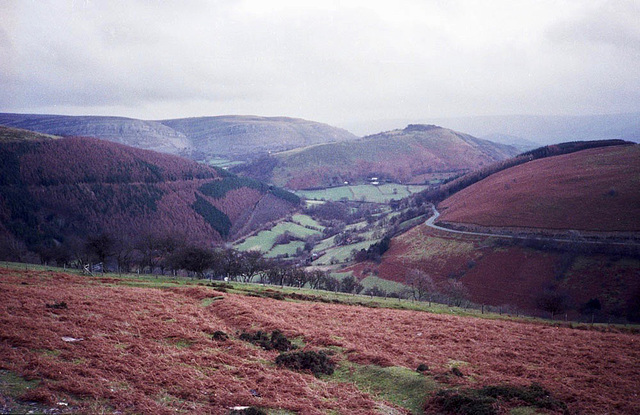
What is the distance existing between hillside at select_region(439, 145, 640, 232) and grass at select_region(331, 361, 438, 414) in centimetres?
9638

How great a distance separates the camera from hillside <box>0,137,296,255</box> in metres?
124

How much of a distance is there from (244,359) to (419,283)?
212ft

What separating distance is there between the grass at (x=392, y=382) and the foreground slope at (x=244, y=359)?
10 cm

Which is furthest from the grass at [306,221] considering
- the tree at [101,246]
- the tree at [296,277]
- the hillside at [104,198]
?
the tree at [101,246]

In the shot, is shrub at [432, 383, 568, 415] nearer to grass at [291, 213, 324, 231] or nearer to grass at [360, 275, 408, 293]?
grass at [360, 275, 408, 293]

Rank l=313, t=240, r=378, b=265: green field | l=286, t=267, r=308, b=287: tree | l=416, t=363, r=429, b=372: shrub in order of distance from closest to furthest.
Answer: l=416, t=363, r=429, b=372: shrub < l=286, t=267, r=308, b=287: tree < l=313, t=240, r=378, b=265: green field

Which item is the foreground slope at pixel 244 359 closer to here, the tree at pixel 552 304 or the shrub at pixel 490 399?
the shrub at pixel 490 399

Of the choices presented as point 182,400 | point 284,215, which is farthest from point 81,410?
point 284,215

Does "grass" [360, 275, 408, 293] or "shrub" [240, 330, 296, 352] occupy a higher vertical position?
"shrub" [240, 330, 296, 352]

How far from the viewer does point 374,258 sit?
115062mm

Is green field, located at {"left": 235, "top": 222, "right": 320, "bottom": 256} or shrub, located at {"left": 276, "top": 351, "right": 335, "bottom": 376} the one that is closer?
shrub, located at {"left": 276, "top": 351, "right": 335, "bottom": 376}

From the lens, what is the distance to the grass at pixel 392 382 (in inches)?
699

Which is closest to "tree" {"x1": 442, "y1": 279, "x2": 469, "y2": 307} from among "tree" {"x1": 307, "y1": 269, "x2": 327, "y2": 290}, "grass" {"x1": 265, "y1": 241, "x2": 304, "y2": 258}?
"tree" {"x1": 307, "y1": 269, "x2": 327, "y2": 290}

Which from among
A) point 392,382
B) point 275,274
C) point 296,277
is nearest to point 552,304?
point 296,277
